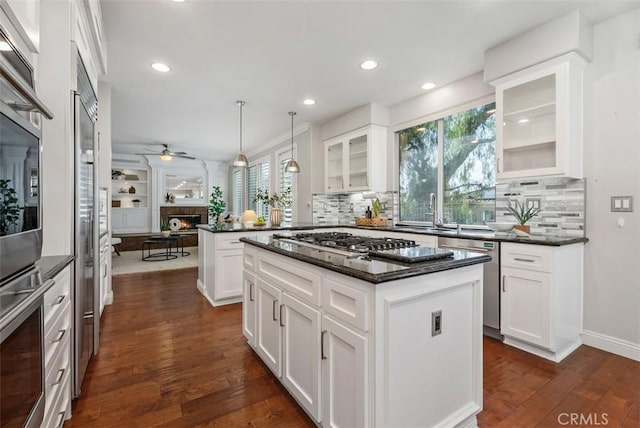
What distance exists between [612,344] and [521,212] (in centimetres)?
121

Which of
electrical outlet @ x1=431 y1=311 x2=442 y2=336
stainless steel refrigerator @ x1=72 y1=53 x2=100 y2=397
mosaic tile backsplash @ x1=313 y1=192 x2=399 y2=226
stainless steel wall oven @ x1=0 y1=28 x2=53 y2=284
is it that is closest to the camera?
stainless steel wall oven @ x1=0 y1=28 x2=53 y2=284

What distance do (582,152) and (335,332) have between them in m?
2.60

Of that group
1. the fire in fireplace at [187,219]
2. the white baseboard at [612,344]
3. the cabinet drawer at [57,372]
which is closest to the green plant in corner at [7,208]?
the cabinet drawer at [57,372]

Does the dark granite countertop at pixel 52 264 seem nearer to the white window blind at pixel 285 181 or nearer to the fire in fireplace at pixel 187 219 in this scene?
the white window blind at pixel 285 181

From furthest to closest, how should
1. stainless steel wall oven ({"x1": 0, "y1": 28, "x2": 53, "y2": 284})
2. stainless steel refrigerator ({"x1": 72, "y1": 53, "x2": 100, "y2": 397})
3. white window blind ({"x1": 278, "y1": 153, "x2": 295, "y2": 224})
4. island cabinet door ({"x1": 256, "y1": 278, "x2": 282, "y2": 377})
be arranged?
white window blind ({"x1": 278, "y1": 153, "x2": 295, "y2": 224}), island cabinet door ({"x1": 256, "y1": 278, "x2": 282, "y2": 377}), stainless steel refrigerator ({"x1": 72, "y1": 53, "x2": 100, "y2": 397}), stainless steel wall oven ({"x1": 0, "y1": 28, "x2": 53, "y2": 284})

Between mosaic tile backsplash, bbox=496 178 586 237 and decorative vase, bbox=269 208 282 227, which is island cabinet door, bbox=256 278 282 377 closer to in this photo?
decorative vase, bbox=269 208 282 227

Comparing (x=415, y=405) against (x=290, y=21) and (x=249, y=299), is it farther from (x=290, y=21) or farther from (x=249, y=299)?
(x=290, y=21)

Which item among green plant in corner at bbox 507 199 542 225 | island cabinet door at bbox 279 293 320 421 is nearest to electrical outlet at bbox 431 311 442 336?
island cabinet door at bbox 279 293 320 421

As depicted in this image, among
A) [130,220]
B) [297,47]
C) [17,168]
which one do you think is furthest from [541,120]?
[130,220]

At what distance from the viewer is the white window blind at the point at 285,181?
614cm

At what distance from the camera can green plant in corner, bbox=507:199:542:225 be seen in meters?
2.79

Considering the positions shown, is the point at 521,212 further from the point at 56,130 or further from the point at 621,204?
the point at 56,130

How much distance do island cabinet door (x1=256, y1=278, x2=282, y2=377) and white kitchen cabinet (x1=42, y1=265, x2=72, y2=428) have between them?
3.45 feet

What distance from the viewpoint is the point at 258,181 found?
7.95 meters
